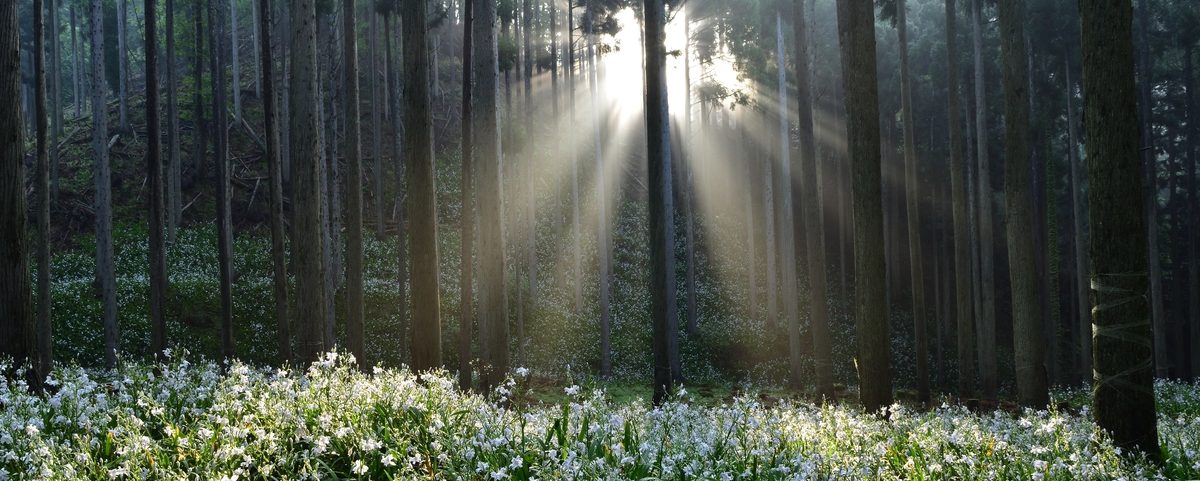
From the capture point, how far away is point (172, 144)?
27703 millimetres

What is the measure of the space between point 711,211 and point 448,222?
726 inches

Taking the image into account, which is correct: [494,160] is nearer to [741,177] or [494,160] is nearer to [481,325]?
[481,325]

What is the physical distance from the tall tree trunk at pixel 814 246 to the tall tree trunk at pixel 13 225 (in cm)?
1266

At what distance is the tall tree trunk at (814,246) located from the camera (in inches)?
631

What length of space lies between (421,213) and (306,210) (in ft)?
7.09

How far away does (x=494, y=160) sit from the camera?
15055 millimetres

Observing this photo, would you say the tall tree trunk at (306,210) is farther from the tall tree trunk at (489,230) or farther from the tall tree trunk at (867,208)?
the tall tree trunk at (867,208)

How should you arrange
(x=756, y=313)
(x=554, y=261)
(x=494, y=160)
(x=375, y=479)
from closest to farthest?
1. (x=375, y=479)
2. (x=494, y=160)
3. (x=756, y=313)
4. (x=554, y=261)

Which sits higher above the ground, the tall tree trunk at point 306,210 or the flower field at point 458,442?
the tall tree trunk at point 306,210

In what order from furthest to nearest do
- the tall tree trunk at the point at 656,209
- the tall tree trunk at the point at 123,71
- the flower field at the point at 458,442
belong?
the tall tree trunk at the point at 123,71 < the tall tree trunk at the point at 656,209 < the flower field at the point at 458,442

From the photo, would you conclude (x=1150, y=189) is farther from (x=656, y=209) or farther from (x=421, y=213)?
(x=421, y=213)

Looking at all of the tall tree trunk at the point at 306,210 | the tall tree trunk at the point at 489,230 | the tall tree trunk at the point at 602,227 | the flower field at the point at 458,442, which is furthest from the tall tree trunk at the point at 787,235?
the flower field at the point at 458,442

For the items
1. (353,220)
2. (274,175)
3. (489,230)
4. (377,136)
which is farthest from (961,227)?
(377,136)

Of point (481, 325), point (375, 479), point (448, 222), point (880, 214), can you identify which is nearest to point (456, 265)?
point (448, 222)
